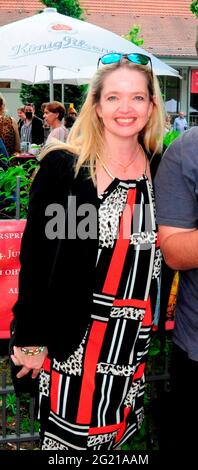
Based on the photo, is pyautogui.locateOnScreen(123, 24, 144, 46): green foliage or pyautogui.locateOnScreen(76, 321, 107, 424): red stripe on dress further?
pyautogui.locateOnScreen(123, 24, 144, 46): green foliage

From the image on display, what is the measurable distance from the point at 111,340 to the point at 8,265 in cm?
84

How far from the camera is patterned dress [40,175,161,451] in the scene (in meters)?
1.92

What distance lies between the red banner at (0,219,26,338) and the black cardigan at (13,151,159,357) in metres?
0.65

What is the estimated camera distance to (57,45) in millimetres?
7020

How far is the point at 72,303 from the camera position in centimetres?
192

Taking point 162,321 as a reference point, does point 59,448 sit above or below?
below

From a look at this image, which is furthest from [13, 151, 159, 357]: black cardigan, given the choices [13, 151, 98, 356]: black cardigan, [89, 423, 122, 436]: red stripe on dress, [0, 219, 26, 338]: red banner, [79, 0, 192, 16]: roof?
[79, 0, 192, 16]: roof

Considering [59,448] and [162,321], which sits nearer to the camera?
[59,448]

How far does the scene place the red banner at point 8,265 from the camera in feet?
8.54

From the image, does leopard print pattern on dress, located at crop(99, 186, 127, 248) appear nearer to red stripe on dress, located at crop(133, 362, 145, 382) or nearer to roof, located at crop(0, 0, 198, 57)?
red stripe on dress, located at crop(133, 362, 145, 382)

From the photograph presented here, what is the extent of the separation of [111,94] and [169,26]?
27289mm

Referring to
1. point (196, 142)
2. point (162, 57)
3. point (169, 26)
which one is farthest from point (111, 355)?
point (169, 26)

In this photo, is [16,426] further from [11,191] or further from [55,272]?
[55,272]
